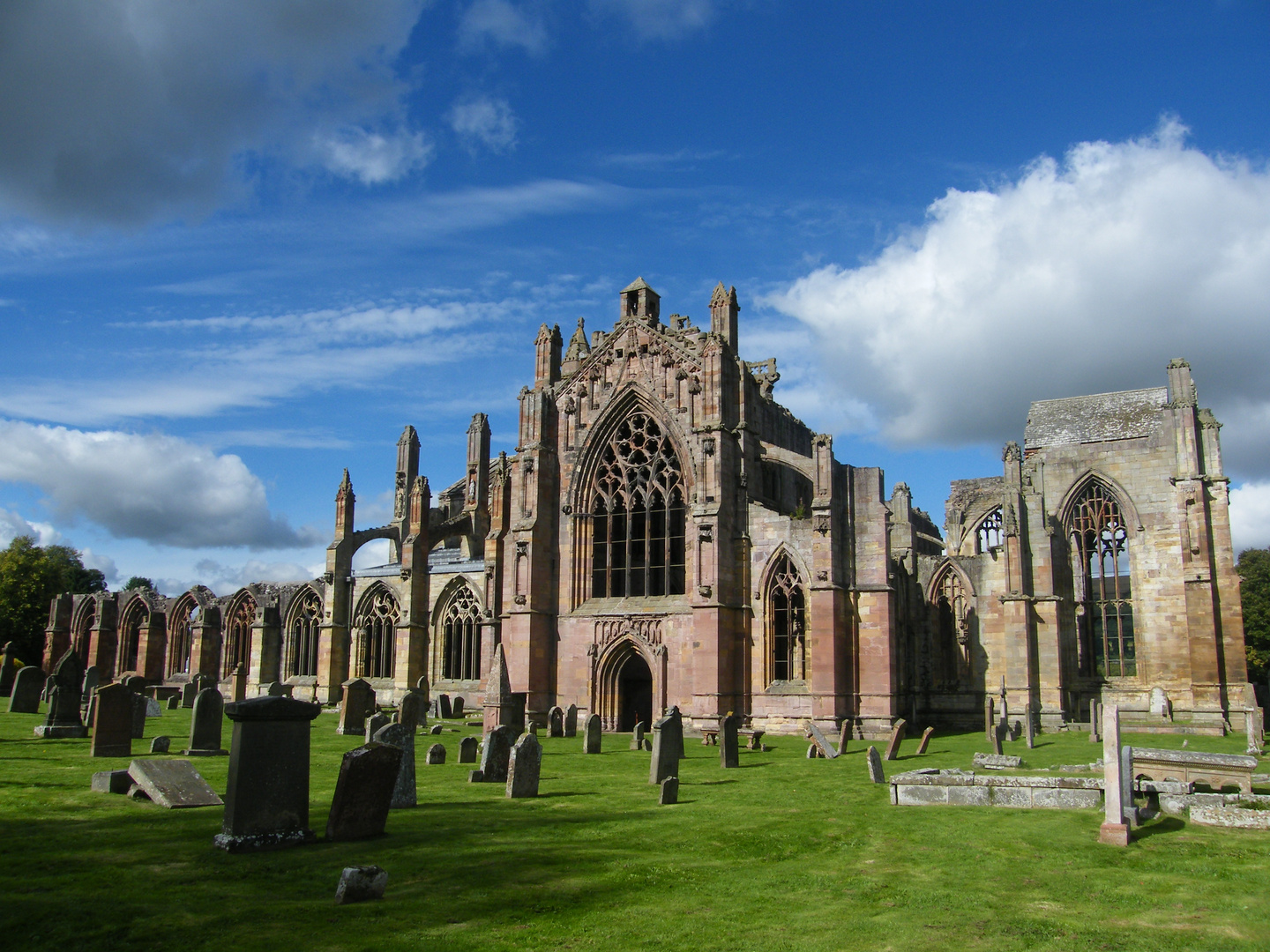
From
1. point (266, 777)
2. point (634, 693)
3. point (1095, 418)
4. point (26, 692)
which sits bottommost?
point (634, 693)

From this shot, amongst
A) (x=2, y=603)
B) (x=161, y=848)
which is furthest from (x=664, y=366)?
(x=2, y=603)

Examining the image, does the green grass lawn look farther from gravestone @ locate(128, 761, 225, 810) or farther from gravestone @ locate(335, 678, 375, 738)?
gravestone @ locate(335, 678, 375, 738)

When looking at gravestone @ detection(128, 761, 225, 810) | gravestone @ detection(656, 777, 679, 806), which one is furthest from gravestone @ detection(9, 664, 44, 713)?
gravestone @ detection(656, 777, 679, 806)

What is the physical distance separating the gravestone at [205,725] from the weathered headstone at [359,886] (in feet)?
34.9

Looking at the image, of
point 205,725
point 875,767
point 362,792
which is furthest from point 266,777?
point 875,767

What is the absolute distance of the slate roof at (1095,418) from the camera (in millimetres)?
42531

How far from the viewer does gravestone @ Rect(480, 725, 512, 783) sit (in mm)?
15828

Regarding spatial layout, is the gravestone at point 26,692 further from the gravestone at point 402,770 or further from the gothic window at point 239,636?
the gothic window at point 239,636

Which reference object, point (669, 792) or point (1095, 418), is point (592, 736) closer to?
point (669, 792)

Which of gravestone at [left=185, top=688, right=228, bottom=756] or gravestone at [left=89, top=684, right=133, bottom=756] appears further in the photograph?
gravestone at [left=185, top=688, right=228, bottom=756]

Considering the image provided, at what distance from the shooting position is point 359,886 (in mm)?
7766

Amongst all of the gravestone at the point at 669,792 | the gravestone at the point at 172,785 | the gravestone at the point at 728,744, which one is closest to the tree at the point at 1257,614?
the gravestone at the point at 728,744

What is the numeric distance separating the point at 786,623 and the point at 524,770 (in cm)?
1680

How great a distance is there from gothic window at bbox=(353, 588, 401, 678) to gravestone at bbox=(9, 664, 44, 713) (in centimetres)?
1563
